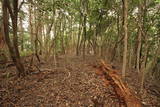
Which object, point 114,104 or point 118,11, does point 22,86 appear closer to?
point 114,104

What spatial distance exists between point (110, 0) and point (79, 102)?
21.6 feet

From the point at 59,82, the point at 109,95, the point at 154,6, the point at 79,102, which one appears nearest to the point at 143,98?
the point at 109,95

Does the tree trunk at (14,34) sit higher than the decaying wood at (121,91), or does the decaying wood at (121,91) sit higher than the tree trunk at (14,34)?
the tree trunk at (14,34)

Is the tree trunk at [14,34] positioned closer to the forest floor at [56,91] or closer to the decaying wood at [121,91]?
the forest floor at [56,91]

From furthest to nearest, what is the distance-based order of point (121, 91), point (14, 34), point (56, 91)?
point (14, 34) → point (56, 91) → point (121, 91)

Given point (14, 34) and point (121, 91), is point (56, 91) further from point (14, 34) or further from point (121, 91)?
point (14, 34)

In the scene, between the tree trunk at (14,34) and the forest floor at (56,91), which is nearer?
the forest floor at (56,91)

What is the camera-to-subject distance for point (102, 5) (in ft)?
28.5

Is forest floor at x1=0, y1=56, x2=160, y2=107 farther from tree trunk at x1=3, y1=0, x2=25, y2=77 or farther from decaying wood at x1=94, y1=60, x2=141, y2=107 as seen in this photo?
tree trunk at x1=3, y1=0, x2=25, y2=77

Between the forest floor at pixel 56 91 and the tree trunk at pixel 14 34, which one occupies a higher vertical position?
the tree trunk at pixel 14 34

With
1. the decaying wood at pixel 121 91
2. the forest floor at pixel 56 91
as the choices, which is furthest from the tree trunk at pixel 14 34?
the decaying wood at pixel 121 91

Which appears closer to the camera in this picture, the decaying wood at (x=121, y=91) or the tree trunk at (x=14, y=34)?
the decaying wood at (x=121, y=91)


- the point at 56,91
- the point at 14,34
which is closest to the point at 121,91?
the point at 56,91

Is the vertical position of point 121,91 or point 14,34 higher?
point 14,34
